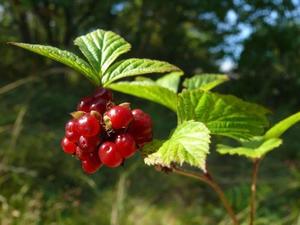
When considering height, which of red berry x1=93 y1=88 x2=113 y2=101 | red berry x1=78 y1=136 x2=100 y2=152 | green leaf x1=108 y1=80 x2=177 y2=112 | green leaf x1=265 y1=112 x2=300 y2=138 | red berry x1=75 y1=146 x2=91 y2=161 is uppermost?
green leaf x1=108 y1=80 x2=177 y2=112

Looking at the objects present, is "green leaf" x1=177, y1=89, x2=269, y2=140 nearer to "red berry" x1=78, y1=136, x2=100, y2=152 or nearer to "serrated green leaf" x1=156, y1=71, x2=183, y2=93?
"red berry" x1=78, y1=136, x2=100, y2=152

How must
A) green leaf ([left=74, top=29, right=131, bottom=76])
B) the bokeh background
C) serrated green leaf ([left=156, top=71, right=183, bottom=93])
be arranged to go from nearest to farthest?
1. green leaf ([left=74, top=29, right=131, bottom=76])
2. serrated green leaf ([left=156, top=71, right=183, bottom=93])
3. the bokeh background

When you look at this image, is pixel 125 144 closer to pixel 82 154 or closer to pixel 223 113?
pixel 82 154

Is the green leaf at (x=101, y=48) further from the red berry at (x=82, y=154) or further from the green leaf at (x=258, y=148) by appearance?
the green leaf at (x=258, y=148)

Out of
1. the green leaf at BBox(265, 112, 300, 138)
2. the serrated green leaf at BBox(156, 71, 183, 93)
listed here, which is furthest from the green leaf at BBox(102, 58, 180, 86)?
the serrated green leaf at BBox(156, 71, 183, 93)

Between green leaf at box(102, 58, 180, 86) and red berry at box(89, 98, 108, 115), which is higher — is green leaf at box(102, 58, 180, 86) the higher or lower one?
the higher one

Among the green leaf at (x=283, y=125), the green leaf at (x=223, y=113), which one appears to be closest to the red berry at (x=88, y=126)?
the green leaf at (x=223, y=113)

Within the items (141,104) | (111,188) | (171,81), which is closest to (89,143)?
(171,81)

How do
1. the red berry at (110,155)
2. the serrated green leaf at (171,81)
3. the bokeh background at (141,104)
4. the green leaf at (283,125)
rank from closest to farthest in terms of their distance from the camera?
the red berry at (110,155)
the green leaf at (283,125)
the serrated green leaf at (171,81)
the bokeh background at (141,104)
